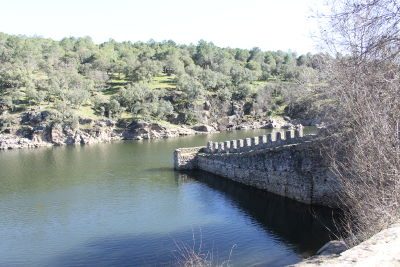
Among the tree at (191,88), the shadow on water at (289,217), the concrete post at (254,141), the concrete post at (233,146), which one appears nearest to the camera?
the shadow on water at (289,217)

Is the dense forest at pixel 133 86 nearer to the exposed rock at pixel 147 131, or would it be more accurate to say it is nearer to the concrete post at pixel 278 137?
the exposed rock at pixel 147 131

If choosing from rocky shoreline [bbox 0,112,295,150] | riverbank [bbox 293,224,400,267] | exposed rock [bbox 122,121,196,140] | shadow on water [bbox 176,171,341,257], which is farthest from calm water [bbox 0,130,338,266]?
exposed rock [bbox 122,121,196,140]

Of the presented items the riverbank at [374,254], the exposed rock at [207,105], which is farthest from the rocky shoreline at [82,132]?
the riverbank at [374,254]

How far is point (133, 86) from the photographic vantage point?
103 metres

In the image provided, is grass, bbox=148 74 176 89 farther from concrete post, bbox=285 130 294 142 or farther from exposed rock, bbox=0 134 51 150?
concrete post, bbox=285 130 294 142

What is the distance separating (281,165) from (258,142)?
17.3 ft

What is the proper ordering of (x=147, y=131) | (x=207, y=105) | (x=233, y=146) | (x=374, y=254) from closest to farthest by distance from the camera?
1. (x=374, y=254)
2. (x=233, y=146)
3. (x=147, y=131)
4. (x=207, y=105)

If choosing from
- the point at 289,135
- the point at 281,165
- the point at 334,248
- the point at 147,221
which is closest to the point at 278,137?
the point at 289,135

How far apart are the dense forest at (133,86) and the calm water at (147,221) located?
43034mm

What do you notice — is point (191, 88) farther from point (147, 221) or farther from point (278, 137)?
point (147, 221)

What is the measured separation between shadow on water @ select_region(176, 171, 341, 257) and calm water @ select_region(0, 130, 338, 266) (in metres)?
0.05

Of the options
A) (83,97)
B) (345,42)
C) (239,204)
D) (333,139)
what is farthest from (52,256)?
(83,97)

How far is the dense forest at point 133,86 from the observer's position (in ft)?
301

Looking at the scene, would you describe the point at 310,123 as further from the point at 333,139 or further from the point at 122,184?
the point at 333,139
